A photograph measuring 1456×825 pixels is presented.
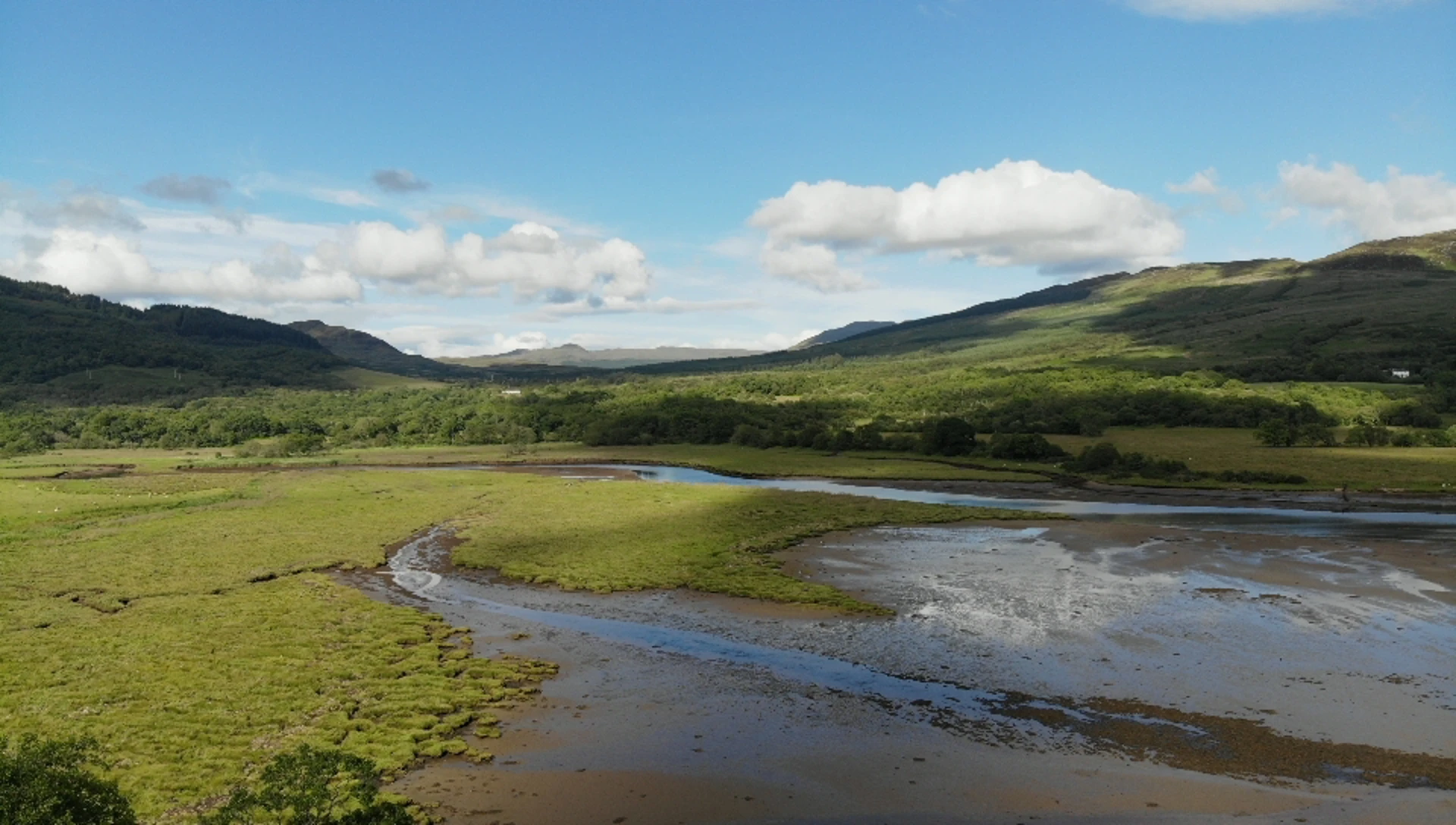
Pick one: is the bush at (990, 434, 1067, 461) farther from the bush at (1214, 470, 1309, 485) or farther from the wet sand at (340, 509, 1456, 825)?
the wet sand at (340, 509, 1456, 825)

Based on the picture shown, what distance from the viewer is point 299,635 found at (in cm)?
3444

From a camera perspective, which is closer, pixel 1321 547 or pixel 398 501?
pixel 1321 547

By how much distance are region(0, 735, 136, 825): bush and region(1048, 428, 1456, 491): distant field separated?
94.4 meters

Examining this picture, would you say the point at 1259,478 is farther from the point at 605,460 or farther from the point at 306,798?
the point at 306,798

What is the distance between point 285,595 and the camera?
41719 mm

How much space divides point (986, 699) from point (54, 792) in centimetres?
2425

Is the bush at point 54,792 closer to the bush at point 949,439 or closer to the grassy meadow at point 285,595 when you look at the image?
the grassy meadow at point 285,595

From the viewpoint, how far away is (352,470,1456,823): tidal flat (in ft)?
72.4

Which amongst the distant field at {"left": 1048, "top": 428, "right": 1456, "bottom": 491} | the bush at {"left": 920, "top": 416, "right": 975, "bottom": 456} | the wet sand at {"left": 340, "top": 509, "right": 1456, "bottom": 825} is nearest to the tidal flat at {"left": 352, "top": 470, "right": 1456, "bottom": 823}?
the wet sand at {"left": 340, "top": 509, "right": 1456, "bottom": 825}

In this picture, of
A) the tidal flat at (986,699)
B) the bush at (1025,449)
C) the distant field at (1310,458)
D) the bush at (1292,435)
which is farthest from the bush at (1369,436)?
the tidal flat at (986,699)

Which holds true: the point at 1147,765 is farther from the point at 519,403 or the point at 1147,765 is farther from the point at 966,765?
the point at 519,403

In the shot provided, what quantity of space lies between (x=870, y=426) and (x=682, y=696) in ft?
354

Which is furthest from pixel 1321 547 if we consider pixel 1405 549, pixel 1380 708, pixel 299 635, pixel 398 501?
pixel 398 501

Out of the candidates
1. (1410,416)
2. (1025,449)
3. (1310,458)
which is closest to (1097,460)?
(1025,449)
